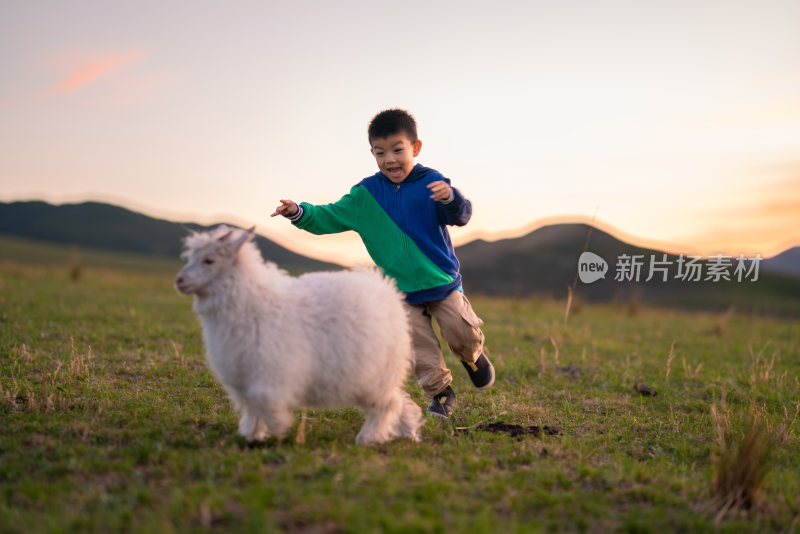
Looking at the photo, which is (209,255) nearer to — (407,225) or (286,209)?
(286,209)

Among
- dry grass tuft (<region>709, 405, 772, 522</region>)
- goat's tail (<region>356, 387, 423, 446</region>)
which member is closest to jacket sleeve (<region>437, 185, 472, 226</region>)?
goat's tail (<region>356, 387, 423, 446</region>)

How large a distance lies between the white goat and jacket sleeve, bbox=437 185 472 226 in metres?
1.22

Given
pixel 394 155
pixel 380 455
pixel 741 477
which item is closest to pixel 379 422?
pixel 380 455

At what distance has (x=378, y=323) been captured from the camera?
4.59 meters

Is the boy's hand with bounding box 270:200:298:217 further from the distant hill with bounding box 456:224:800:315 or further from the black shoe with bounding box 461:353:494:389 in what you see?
the distant hill with bounding box 456:224:800:315

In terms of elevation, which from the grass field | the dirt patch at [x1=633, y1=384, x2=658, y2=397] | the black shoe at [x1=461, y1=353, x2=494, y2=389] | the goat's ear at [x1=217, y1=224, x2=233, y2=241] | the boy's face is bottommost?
the grass field

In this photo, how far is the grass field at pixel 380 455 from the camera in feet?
10.9

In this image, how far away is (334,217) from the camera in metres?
5.89

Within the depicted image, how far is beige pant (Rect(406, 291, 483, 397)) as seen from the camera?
228 inches

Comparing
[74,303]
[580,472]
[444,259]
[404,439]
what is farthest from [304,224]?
[74,303]

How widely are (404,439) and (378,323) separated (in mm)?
1173

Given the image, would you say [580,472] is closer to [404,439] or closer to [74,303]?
[404,439]

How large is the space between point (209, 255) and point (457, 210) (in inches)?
94.8

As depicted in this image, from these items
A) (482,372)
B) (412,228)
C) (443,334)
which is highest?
(412,228)
